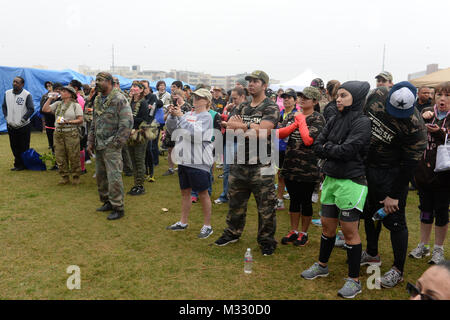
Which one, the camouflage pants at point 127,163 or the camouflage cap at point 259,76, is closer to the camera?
the camouflage cap at point 259,76

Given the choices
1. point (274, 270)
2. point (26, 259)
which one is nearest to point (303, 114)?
point (274, 270)

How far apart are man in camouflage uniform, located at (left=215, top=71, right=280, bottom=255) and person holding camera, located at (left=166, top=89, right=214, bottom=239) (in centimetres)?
53

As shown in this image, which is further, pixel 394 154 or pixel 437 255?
pixel 437 255

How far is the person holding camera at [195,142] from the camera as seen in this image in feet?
15.0

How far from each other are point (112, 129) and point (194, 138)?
5.43 feet

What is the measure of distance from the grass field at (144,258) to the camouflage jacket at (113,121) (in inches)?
53.1

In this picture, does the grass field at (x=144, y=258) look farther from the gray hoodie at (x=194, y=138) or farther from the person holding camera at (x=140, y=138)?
the gray hoodie at (x=194, y=138)

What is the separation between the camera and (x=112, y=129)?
17.6ft

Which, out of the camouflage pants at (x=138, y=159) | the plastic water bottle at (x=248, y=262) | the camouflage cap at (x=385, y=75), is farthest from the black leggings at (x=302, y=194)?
the camouflage pants at (x=138, y=159)

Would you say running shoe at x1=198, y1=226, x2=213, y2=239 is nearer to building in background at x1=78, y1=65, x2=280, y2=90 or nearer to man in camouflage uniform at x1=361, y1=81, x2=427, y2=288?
man in camouflage uniform at x1=361, y1=81, x2=427, y2=288

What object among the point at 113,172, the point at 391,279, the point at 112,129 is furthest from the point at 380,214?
the point at 112,129

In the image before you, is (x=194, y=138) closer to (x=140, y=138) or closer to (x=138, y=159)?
(x=140, y=138)
